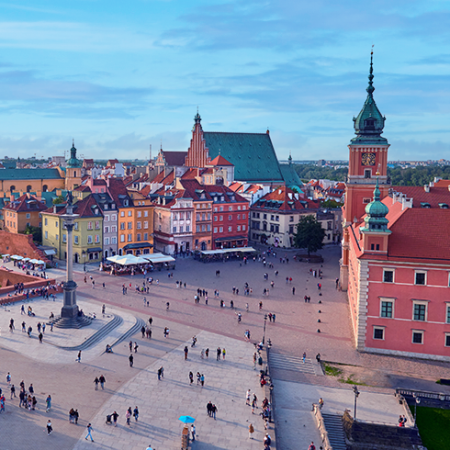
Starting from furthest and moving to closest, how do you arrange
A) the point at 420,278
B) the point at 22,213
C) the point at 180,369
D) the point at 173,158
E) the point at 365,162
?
the point at 173,158 → the point at 22,213 → the point at 365,162 → the point at 420,278 → the point at 180,369

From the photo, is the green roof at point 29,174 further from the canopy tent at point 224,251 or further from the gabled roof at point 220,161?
the canopy tent at point 224,251

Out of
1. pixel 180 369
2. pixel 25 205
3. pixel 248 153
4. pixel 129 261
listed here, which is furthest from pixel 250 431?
pixel 248 153

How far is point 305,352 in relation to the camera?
42.2 metres

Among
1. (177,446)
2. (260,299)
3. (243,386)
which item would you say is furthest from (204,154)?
(177,446)

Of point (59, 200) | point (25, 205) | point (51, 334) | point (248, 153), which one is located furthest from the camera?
point (248, 153)

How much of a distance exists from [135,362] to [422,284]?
918 inches

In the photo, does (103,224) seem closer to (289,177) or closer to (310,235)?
(310,235)

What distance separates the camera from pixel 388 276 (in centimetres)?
4234

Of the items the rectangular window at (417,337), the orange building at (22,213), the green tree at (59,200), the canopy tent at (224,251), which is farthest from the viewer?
the green tree at (59,200)

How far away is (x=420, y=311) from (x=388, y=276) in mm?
3667

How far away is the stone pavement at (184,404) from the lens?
2842 centimetres

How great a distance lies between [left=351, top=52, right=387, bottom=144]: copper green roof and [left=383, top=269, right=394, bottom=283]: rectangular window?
25026mm

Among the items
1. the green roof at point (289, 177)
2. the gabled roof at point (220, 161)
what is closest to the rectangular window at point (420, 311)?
the gabled roof at point (220, 161)

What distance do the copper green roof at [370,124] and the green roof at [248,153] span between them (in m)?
56.4
